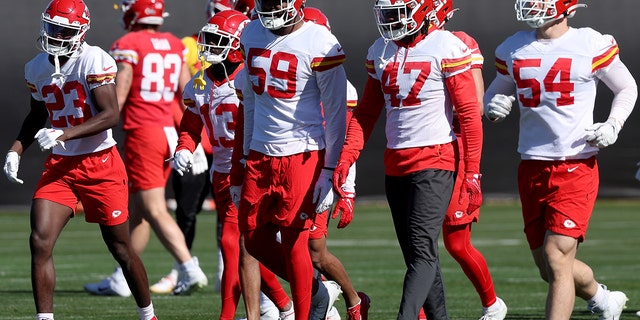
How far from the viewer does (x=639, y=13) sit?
19.9 meters

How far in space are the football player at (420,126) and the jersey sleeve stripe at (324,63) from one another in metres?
0.26

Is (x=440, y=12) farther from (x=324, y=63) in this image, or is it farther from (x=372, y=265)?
(x=372, y=265)

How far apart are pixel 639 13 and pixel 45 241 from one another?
1474cm

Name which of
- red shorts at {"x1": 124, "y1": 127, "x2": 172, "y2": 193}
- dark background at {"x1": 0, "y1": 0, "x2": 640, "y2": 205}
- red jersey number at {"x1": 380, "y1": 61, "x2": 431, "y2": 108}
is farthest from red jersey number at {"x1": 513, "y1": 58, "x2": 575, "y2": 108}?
dark background at {"x1": 0, "y1": 0, "x2": 640, "y2": 205}

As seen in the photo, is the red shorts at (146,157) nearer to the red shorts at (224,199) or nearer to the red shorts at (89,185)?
the red shorts at (224,199)

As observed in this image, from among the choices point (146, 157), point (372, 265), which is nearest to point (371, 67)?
point (146, 157)

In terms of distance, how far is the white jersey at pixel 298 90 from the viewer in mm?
6297

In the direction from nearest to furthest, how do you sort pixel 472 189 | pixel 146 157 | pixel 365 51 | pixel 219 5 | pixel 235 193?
pixel 472 189
pixel 235 193
pixel 219 5
pixel 146 157
pixel 365 51

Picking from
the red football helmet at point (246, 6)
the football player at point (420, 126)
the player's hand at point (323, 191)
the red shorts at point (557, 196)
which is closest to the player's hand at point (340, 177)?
the football player at point (420, 126)

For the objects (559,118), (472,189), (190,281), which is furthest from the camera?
(190,281)

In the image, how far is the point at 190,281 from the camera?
385 inches

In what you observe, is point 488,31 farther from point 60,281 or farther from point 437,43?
point 437,43

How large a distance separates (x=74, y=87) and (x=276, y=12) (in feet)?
4.59

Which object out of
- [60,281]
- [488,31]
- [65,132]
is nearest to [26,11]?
[488,31]
